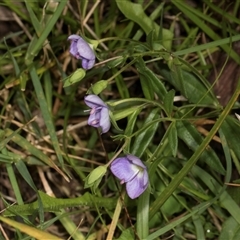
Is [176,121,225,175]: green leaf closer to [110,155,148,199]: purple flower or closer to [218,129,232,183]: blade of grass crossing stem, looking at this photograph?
[218,129,232,183]: blade of grass crossing stem

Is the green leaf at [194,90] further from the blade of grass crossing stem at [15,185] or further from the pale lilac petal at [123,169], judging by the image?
the blade of grass crossing stem at [15,185]

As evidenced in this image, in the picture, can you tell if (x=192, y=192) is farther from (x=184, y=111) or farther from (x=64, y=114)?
(x=64, y=114)

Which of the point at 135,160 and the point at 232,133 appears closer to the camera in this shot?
the point at 135,160

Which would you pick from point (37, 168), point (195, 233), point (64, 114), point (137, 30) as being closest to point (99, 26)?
point (137, 30)

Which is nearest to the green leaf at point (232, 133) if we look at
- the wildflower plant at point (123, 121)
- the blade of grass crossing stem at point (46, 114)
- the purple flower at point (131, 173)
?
the wildflower plant at point (123, 121)

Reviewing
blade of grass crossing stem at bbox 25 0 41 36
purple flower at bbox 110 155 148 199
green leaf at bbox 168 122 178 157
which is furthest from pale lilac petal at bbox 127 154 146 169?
blade of grass crossing stem at bbox 25 0 41 36

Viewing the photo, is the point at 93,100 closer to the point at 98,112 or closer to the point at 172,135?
the point at 98,112

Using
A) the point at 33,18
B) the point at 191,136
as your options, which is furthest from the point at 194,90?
the point at 33,18
